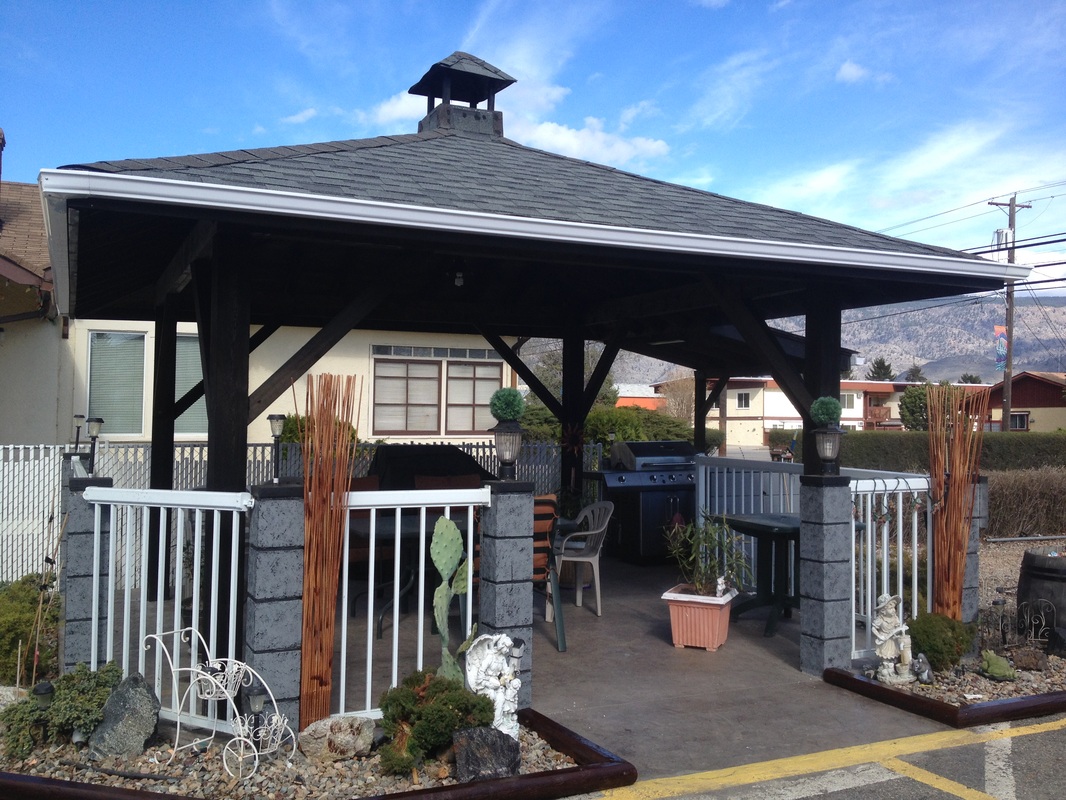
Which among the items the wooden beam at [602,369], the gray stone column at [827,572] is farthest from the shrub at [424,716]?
the wooden beam at [602,369]

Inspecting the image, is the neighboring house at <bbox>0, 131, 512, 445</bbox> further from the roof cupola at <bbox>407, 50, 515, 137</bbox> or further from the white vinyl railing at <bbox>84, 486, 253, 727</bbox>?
the white vinyl railing at <bbox>84, 486, 253, 727</bbox>

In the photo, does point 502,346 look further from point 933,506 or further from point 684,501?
point 933,506

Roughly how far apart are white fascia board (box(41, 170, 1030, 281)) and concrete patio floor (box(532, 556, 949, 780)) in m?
2.37

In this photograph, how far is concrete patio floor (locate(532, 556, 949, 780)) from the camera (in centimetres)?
416

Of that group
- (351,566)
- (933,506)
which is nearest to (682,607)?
(933,506)

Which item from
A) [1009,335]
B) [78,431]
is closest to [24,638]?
[78,431]

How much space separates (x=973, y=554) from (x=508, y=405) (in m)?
3.12

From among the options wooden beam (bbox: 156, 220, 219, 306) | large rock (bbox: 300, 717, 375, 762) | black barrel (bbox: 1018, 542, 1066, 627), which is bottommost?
large rock (bbox: 300, 717, 375, 762)

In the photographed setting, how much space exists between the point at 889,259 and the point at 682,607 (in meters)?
2.44

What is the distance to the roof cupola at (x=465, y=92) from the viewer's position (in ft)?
25.3

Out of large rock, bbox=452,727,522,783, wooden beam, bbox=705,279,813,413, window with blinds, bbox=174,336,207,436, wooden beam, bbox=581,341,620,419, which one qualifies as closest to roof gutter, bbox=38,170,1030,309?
wooden beam, bbox=705,279,813,413

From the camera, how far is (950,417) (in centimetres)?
546

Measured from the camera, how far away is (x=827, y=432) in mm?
5211

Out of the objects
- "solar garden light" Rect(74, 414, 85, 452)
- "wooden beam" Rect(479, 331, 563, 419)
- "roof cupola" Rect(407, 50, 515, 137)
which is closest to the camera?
"solar garden light" Rect(74, 414, 85, 452)
